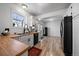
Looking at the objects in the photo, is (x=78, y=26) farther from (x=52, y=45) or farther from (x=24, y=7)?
(x=24, y=7)

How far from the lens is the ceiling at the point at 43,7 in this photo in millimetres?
1213

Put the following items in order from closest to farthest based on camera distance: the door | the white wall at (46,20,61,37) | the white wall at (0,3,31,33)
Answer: the white wall at (0,3,31,33), the white wall at (46,20,61,37), the door

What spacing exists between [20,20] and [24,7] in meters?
0.23

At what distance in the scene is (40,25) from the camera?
5.31 ft

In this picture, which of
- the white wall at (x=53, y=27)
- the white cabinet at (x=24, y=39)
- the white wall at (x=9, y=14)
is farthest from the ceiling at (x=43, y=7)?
the white cabinet at (x=24, y=39)

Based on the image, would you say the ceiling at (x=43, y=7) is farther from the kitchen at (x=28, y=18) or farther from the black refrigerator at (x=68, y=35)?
the black refrigerator at (x=68, y=35)

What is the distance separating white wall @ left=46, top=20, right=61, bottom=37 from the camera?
1394mm

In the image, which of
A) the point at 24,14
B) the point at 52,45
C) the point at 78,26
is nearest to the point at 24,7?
the point at 24,14

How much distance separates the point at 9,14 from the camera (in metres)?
1.29

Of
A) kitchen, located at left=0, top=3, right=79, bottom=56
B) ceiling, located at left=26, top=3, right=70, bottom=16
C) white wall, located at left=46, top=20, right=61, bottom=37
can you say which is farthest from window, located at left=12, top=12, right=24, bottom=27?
white wall, located at left=46, top=20, right=61, bottom=37

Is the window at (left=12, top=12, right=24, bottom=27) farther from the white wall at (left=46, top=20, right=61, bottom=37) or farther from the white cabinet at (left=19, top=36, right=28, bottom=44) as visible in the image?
the white wall at (left=46, top=20, right=61, bottom=37)

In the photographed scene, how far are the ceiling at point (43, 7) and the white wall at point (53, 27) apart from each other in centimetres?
22

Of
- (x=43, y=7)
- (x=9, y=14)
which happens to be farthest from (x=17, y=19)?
(x=43, y=7)

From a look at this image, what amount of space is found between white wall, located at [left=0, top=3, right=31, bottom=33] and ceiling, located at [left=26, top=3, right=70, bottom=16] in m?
0.11
